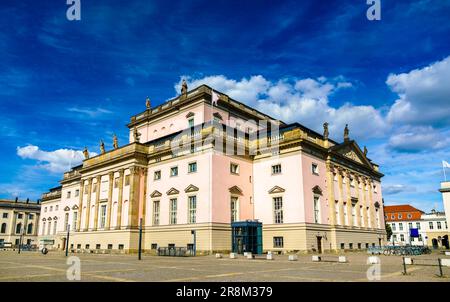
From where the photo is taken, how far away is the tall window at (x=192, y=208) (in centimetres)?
4078

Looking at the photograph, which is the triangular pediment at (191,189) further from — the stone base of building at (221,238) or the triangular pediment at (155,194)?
the triangular pediment at (155,194)

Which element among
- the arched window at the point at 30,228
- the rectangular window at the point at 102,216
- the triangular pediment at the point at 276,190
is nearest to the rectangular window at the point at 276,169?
the triangular pediment at the point at 276,190

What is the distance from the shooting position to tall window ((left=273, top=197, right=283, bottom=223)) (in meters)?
41.4

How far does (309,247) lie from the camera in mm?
38656

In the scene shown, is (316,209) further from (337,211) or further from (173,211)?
(173,211)

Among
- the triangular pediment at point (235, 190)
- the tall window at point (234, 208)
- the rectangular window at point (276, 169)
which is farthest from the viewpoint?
the rectangular window at point (276, 169)

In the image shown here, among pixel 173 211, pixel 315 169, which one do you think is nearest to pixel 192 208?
pixel 173 211

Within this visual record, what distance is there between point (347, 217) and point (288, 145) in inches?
550

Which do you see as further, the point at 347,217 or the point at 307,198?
the point at 347,217

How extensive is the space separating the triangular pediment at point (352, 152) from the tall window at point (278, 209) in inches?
398

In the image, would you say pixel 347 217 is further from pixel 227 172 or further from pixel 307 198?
pixel 227 172

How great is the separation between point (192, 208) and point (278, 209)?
9.76 metres
